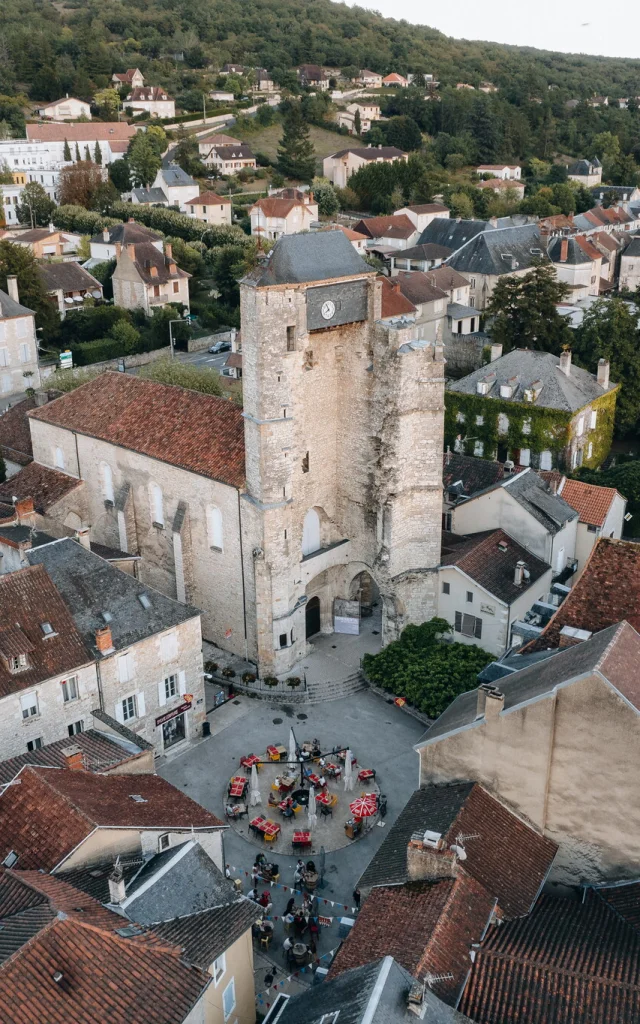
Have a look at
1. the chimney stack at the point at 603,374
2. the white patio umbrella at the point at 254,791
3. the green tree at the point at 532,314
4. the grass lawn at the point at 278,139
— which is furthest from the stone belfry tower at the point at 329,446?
the grass lawn at the point at 278,139

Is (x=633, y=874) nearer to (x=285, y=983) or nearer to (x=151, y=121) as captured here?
(x=285, y=983)

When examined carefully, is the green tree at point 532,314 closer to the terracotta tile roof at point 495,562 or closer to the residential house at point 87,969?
the terracotta tile roof at point 495,562

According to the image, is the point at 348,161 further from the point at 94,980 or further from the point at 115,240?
the point at 94,980

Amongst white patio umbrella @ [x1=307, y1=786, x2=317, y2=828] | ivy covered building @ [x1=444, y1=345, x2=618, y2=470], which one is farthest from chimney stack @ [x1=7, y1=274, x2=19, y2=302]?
white patio umbrella @ [x1=307, y1=786, x2=317, y2=828]

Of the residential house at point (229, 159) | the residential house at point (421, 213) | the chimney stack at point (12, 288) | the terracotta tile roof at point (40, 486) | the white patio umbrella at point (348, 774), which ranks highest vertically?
the residential house at point (229, 159)

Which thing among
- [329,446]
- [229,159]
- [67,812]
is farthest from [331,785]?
[229,159]

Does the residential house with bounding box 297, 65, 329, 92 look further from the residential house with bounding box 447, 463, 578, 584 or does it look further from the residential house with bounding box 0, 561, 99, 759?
the residential house with bounding box 0, 561, 99, 759

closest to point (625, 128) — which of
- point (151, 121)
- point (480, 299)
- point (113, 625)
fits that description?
point (151, 121)

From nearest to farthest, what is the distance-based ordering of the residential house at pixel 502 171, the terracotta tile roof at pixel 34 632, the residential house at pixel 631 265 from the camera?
the terracotta tile roof at pixel 34 632 < the residential house at pixel 631 265 < the residential house at pixel 502 171
